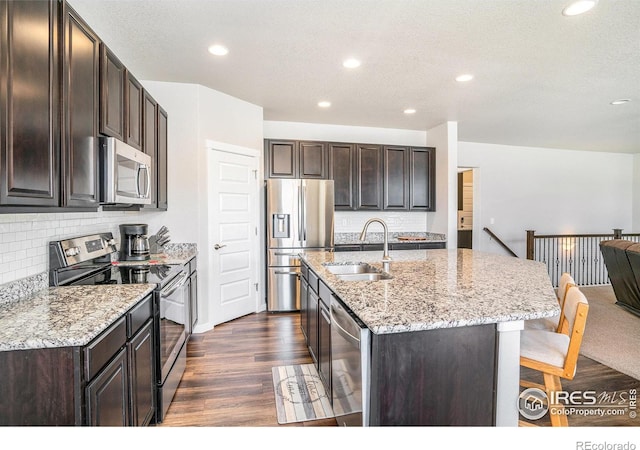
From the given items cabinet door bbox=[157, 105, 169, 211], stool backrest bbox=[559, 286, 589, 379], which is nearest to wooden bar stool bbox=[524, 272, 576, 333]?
stool backrest bbox=[559, 286, 589, 379]

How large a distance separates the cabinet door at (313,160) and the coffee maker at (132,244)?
240 cm

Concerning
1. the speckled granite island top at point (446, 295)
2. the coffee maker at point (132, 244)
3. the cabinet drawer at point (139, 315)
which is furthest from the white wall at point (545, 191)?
the cabinet drawer at point (139, 315)

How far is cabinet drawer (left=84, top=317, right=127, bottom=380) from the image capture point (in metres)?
1.27

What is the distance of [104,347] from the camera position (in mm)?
1391

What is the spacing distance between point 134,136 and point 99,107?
60cm

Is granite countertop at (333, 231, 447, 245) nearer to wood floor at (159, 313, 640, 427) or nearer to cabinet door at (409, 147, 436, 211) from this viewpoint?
cabinet door at (409, 147, 436, 211)

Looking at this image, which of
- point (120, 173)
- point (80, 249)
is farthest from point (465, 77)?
point (80, 249)

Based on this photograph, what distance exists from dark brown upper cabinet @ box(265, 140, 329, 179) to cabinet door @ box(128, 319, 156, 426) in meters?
3.09

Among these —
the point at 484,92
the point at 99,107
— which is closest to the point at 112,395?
the point at 99,107

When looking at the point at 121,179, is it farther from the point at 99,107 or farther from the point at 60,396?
the point at 60,396

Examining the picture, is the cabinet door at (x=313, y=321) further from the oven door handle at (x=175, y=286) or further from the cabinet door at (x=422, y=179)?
the cabinet door at (x=422, y=179)

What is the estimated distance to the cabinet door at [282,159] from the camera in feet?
15.5

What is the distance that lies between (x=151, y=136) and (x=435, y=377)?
290cm

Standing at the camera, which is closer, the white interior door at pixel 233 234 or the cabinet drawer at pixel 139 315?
the cabinet drawer at pixel 139 315
